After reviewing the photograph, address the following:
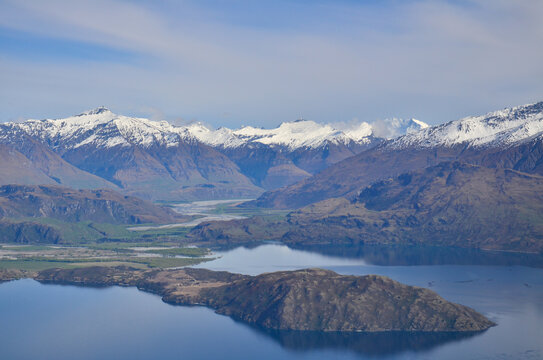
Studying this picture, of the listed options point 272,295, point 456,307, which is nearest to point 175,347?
point 272,295

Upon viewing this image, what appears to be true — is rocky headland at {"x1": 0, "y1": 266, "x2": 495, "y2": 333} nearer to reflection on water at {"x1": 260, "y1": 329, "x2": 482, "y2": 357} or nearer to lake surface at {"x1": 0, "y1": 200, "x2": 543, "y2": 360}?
reflection on water at {"x1": 260, "y1": 329, "x2": 482, "y2": 357}

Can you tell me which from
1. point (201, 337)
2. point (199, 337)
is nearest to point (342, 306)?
point (201, 337)

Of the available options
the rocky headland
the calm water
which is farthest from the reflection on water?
the rocky headland

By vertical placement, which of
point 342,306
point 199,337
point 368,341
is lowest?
point 199,337

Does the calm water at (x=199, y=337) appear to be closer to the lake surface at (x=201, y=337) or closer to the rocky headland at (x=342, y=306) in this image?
the lake surface at (x=201, y=337)

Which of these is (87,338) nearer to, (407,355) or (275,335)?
(275,335)

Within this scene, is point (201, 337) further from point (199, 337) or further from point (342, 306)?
point (342, 306)

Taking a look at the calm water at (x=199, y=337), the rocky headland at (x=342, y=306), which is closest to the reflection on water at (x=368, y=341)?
the calm water at (x=199, y=337)

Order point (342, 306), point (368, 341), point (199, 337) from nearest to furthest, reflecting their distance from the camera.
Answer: point (368, 341) → point (199, 337) → point (342, 306)
